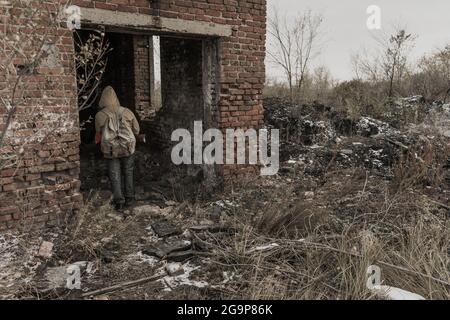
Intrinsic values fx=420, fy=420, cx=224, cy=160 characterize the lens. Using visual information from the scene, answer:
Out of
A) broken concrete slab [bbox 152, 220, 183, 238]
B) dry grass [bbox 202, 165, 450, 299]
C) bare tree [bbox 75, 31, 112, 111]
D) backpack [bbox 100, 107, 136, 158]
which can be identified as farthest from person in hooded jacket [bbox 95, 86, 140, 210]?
dry grass [bbox 202, 165, 450, 299]

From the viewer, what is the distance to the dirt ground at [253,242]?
3.46m

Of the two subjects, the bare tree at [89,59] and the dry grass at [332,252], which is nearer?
the dry grass at [332,252]

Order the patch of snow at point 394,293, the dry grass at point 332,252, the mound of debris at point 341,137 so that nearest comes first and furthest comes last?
the patch of snow at point 394,293 < the dry grass at point 332,252 < the mound of debris at point 341,137

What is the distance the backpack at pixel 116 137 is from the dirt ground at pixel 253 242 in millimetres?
743

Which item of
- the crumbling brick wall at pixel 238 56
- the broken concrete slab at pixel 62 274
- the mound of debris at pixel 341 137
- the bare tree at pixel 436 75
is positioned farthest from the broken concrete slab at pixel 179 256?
the bare tree at pixel 436 75

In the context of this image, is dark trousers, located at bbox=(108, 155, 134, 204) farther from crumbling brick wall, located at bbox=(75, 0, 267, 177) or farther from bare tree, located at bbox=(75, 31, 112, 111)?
crumbling brick wall, located at bbox=(75, 0, 267, 177)

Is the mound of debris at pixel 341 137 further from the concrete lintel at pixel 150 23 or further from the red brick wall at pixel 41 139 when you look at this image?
the red brick wall at pixel 41 139

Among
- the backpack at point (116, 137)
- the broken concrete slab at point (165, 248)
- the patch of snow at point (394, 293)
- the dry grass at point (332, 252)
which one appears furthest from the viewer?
the backpack at point (116, 137)

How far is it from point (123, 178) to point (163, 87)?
2.23 metres

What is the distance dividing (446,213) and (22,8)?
17.3ft

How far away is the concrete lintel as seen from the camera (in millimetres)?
4675

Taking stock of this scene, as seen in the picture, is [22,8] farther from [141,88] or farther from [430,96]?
[430,96]

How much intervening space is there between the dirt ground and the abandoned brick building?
1.45 ft

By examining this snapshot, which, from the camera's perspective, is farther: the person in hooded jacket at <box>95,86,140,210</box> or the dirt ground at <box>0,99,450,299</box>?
the person in hooded jacket at <box>95,86,140,210</box>
